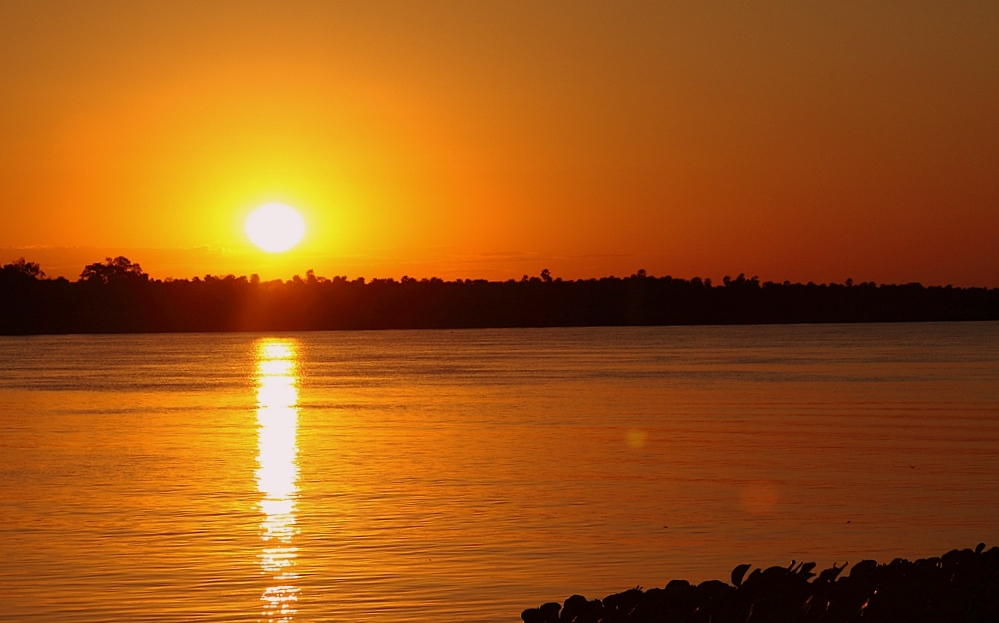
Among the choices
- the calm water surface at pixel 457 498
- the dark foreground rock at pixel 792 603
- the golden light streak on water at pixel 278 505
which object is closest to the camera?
the dark foreground rock at pixel 792 603

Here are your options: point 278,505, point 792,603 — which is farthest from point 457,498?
point 792,603

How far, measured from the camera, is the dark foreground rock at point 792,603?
41.1ft

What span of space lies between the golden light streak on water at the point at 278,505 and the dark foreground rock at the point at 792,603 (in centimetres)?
422

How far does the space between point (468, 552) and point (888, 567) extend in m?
6.80

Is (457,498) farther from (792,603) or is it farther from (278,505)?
(792,603)

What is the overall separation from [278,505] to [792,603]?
44.1ft

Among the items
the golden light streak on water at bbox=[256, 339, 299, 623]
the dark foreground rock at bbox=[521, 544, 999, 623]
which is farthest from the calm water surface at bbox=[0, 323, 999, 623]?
the dark foreground rock at bbox=[521, 544, 999, 623]

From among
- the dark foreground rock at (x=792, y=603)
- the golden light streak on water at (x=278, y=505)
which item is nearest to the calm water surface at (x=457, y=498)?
the golden light streak on water at (x=278, y=505)

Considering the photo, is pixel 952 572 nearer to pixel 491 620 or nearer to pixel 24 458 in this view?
pixel 491 620

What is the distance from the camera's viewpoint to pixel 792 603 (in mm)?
12812

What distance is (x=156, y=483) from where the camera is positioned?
1100 inches

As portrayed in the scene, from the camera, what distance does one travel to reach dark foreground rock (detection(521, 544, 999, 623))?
12531 millimetres

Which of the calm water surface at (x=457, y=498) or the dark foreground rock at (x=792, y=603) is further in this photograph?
the calm water surface at (x=457, y=498)

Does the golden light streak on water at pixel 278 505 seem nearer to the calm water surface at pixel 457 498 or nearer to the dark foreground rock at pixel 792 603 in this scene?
the calm water surface at pixel 457 498
